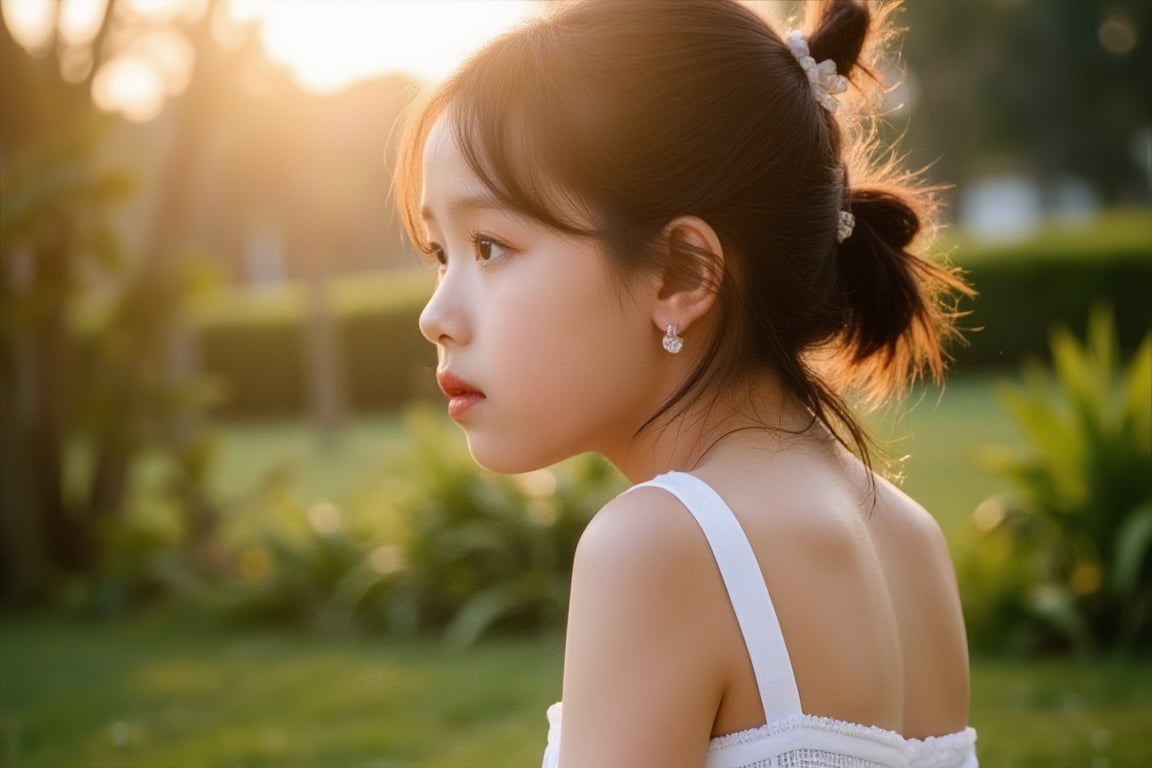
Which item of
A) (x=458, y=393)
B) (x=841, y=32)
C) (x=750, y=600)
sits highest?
(x=841, y=32)

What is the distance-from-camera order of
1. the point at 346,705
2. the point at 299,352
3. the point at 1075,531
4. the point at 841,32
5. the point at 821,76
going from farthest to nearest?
the point at 299,352 < the point at 1075,531 < the point at 346,705 < the point at 841,32 < the point at 821,76

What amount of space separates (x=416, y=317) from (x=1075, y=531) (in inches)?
452

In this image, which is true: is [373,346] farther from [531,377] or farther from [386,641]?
[531,377]

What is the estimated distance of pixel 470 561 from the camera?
5.98m

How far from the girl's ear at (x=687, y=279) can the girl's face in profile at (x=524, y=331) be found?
3cm

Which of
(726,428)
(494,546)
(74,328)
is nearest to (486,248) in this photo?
(726,428)

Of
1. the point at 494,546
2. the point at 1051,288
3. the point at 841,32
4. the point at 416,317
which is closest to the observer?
the point at 841,32

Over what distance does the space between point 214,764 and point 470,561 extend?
1949 millimetres

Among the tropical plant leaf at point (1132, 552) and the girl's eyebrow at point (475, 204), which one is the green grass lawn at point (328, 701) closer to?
the tropical plant leaf at point (1132, 552)

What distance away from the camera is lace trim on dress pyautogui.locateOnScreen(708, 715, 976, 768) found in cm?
146

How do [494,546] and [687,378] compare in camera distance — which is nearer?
[687,378]

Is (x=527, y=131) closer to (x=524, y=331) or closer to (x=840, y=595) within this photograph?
(x=524, y=331)

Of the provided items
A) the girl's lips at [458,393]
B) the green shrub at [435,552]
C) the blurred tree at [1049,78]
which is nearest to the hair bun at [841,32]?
the girl's lips at [458,393]

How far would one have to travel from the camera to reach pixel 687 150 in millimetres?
1621
